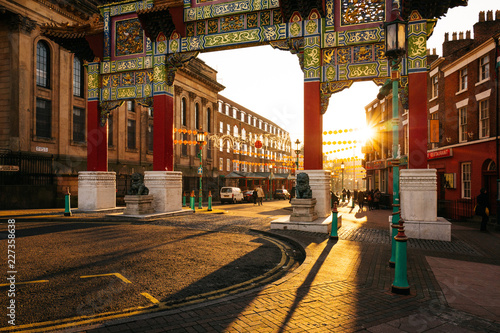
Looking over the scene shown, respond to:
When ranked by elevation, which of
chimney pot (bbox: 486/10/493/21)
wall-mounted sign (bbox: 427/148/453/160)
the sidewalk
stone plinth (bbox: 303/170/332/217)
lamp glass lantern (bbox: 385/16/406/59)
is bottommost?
the sidewalk

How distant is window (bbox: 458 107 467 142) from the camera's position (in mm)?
18969

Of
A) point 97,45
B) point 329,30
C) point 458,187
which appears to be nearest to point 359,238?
point 329,30

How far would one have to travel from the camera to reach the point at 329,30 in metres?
12.7

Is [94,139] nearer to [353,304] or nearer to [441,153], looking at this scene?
[353,304]

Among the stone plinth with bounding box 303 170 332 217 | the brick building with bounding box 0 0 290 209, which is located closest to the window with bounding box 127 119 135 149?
the brick building with bounding box 0 0 290 209

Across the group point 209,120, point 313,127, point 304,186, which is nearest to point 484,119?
point 313,127

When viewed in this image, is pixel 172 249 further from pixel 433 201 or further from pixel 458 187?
pixel 458 187

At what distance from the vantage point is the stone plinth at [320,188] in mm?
12461

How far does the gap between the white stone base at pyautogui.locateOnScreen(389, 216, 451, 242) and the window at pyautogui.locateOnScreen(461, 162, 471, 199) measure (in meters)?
10.6

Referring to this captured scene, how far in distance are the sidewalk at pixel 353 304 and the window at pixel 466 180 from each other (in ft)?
44.6

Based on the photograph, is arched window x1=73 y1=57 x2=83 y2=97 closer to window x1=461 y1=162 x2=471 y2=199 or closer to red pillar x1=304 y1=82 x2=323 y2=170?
red pillar x1=304 y1=82 x2=323 y2=170

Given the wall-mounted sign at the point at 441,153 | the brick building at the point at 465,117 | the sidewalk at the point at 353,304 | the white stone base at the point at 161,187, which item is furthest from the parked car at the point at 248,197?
the sidewalk at the point at 353,304

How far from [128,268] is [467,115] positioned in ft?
66.3

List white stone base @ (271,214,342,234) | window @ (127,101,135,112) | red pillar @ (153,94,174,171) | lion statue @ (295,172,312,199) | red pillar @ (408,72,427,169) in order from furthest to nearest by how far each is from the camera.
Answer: window @ (127,101,135,112)
red pillar @ (153,94,174,171)
lion statue @ (295,172,312,199)
red pillar @ (408,72,427,169)
white stone base @ (271,214,342,234)
